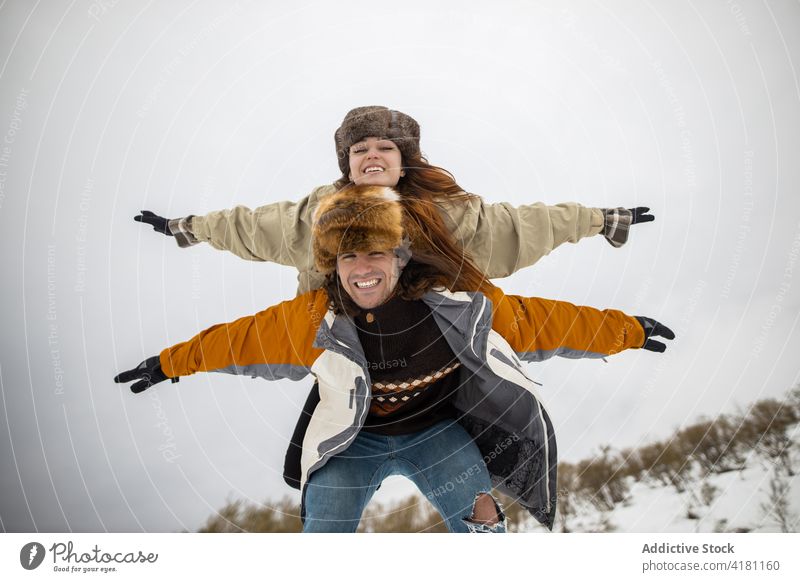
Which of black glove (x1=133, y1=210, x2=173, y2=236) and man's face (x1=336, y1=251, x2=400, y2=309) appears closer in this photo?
man's face (x1=336, y1=251, x2=400, y2=309)

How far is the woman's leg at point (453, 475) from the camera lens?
126cm

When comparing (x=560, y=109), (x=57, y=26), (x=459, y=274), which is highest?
(x=57, y=26)

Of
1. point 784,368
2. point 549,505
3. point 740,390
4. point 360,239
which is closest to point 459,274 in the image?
point 360,239

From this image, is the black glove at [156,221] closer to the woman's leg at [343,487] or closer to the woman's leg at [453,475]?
the woman's leg at [343,487]

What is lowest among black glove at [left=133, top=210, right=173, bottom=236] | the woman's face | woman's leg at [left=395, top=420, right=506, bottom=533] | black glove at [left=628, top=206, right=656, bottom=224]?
woman's leg at [left=395, top=420, right=506, bottom=533]

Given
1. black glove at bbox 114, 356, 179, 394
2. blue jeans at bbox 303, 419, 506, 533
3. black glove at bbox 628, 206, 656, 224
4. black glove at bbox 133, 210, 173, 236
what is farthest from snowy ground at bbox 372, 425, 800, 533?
black glove at bbox 133, 210, 173, 236

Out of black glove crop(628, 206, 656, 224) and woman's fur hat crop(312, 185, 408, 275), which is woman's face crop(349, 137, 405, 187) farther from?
black glove crop(628, 206, 656, 224)

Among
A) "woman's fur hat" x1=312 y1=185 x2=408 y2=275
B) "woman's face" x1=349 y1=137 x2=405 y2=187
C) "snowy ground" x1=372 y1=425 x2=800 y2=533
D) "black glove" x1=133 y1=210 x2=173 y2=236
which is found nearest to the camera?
"woman's fur hat" x1=312 y1=185 x2=408 y2=275

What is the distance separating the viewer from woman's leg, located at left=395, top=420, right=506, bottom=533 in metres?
1.26

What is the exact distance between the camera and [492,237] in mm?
1291

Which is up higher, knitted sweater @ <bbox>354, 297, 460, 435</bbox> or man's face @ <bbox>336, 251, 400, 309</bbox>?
man's face @ <bbox>336, 251, 400, 309</bbox>

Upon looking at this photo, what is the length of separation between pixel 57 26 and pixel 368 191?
123 cm

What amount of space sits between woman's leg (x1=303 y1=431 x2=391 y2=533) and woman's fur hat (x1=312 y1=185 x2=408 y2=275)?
51 cm

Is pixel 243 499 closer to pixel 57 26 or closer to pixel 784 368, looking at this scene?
pixel 57 26
